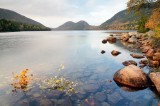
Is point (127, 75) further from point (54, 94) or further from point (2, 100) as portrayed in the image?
point (2, 100)

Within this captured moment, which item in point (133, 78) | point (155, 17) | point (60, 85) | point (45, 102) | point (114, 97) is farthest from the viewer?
point (155, 17)

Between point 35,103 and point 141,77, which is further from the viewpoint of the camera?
point 141,77

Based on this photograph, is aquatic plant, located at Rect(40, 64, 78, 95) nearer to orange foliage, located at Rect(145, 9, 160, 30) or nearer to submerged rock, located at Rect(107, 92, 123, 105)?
submerged rock, located at Rect(107, 92, 123, 105)

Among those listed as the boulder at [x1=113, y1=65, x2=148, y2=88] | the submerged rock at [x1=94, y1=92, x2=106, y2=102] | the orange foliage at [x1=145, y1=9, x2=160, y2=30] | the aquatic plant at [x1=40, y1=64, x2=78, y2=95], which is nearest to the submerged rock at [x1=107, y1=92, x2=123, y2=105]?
the submerged rock at [x1=94, y1=92, x2=106, y2=102]

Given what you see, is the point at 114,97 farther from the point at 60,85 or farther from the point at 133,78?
the point at 60,85

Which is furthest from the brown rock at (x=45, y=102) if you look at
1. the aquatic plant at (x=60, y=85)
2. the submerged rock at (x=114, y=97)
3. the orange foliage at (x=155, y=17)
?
the orange foliage at (x=155, y=17)

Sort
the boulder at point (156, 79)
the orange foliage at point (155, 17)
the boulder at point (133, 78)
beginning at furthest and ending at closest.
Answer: the orange foliage at point (155, 17)
the boulder at point (133, 78)
the boulder at point (156, 79)

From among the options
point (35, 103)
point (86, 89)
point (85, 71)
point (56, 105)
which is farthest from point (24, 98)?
point (85, 71)

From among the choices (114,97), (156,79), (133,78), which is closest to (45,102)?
(114,97)

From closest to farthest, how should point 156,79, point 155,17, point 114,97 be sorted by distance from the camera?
1. point 114,97
2. point 156,79
3. point 155,17

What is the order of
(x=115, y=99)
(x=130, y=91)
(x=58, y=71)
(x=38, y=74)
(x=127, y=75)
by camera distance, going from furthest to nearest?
(x=58, y=71) < (x=38, y=74) < (x=127, y=75) < (x=130, y=91) < (x=115, y=99)

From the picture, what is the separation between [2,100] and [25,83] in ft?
11.1

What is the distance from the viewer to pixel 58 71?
69.2ft

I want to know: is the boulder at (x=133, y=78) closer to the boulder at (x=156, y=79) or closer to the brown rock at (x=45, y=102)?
the boulder at (x=156, y=79)
